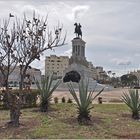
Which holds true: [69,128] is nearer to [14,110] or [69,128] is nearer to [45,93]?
[14,110]

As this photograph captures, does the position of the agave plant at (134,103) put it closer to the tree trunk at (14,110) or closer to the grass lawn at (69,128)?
the grass lawn at (69,128)

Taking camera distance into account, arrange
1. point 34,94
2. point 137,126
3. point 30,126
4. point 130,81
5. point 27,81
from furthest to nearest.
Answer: point 130,81
point 34,94
point 27,81
point 137,126
point 30,126

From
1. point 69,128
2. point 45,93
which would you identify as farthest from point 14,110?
point 45,93

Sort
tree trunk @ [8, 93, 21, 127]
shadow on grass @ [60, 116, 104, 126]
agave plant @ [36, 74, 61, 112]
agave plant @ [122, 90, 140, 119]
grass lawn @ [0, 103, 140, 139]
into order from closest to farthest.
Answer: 1. grass lawn @ [0, 103, 140, 139]
2. tree trunk @ [8, 93, 21, 127]
3. shadow on grass @ [60, 116, 104, 126]
4. agave plant @ [122, 90, 140, 119]
5. agave plant @ [36, 74, 61, 112]

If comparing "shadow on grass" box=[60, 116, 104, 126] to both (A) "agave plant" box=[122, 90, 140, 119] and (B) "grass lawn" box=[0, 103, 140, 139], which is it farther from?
(A) "agave plant" box=[122, 90, 140, 119]

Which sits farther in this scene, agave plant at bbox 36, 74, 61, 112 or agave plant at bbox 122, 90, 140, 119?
agave plant at bbox 36, 74, 61, 112

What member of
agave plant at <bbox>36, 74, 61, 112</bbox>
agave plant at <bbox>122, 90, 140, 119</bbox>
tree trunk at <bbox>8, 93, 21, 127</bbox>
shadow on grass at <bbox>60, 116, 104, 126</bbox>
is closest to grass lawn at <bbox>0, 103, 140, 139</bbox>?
shadow on grass at <bbox>60, 116, 104, 126</bbox>

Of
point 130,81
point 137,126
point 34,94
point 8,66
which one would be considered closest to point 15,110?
point 8,66

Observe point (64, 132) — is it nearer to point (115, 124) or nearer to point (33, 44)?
point (115, 124)

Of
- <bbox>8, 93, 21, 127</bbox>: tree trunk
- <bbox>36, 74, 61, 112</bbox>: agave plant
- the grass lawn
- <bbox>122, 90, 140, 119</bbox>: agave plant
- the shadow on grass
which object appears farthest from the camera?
<bbox>36, 74, 61, 112</bbox>: agave plant

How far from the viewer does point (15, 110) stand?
12945 millimetres

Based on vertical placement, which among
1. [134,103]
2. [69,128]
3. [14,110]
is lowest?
[69,128]

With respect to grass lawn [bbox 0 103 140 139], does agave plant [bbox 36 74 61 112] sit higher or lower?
higher

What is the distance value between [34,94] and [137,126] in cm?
779
